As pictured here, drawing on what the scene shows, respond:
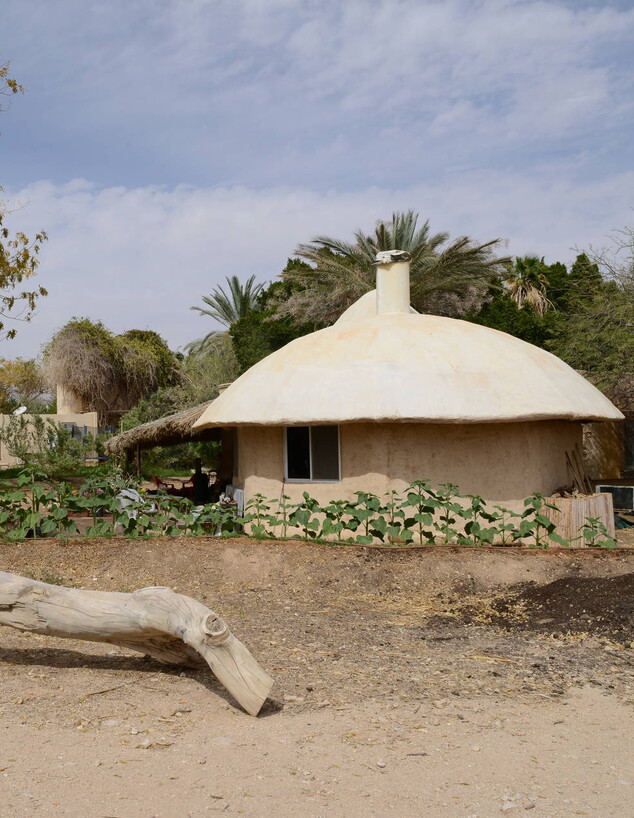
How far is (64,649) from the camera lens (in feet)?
18.8

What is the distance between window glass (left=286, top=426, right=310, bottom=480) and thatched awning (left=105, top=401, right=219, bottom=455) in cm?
367

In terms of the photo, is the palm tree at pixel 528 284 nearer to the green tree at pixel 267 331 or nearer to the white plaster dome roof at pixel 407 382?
the green tree at pixel 267 331

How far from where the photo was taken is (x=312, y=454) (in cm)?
1179

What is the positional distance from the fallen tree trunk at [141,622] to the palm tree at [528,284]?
33.1 m

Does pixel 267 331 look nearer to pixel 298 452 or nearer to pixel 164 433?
pixel 164 433

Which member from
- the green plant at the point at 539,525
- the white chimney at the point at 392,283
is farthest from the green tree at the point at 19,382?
the green plant at the point at 539,525

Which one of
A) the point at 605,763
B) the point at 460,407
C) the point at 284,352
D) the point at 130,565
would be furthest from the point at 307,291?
the point at 605,763

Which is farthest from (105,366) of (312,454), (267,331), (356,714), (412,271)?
(356,714)

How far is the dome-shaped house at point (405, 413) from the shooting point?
1077 cm

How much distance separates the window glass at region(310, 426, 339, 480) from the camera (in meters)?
11.7

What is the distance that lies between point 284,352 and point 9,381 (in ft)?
95.1

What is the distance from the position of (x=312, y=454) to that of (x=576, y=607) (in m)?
5.65

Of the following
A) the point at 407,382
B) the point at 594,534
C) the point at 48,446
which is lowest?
the point at 594,534

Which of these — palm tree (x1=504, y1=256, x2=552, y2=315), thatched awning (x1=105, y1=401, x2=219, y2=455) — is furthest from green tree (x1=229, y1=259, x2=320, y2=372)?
thatched awning (x1=105, y1=401, x2=219, y2=455)
